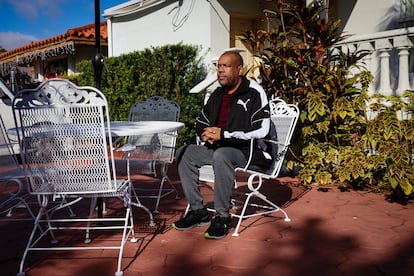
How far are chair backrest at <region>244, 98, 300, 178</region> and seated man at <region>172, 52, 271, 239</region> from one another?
161 mm

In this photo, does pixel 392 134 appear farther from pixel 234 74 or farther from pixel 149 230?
pixel 149 230

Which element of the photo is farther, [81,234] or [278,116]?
[278,116]

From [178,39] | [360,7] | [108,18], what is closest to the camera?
[360,7]

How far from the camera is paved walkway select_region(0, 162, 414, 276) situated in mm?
2527

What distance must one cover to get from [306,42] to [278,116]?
50.7 inches

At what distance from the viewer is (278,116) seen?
157 inches

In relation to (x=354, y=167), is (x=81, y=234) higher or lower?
lower

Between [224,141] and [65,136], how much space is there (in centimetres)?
136

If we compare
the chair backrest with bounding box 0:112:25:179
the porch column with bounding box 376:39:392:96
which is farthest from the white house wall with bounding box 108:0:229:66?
the chair backrest with bounding box 0:112:25:179

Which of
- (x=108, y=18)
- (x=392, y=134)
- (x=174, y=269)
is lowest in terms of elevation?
(x=174, y=269)

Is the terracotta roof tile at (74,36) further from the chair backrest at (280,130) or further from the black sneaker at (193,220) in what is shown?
the black sneaker at (193,220)

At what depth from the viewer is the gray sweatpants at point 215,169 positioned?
3.10 metres

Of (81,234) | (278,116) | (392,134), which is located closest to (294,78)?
(278,116)

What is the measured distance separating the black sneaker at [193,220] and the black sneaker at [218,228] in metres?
Result: 0.23
